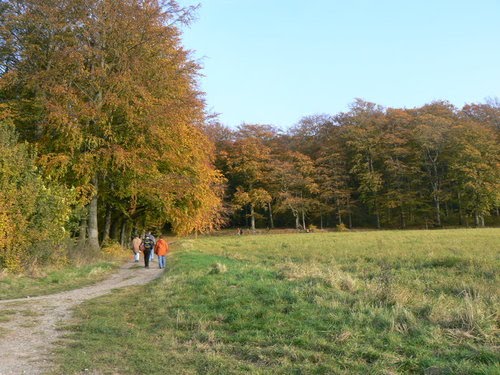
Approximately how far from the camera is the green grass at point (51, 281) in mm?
12145

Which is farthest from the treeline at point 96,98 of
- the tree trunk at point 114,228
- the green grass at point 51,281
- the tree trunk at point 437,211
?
the tree trunk at point 437,211

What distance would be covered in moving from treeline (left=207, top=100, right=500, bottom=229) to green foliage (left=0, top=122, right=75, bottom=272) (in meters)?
45.3

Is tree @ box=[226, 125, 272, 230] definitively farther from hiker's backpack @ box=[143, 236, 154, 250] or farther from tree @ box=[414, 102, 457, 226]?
hiker's backpack @ box=[143, 236, 154, 250]

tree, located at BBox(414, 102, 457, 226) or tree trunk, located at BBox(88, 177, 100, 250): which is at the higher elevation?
tree, located at BBox(414, 102, 457, 226)

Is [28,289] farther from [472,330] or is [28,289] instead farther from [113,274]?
[472,330]

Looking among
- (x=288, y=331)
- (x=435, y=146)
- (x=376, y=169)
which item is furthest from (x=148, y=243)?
(x=376, y=169)

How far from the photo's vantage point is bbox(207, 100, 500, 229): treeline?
203 feet

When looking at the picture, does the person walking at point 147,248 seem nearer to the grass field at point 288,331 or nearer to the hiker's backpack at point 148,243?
the hiker's backpack at point 148,243

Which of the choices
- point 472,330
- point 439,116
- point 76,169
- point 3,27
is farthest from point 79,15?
point 439,116

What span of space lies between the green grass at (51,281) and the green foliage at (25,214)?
2.51 feet

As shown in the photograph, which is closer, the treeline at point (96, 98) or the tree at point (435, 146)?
the treeline at point (96, 98)

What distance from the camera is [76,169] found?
20812 mm

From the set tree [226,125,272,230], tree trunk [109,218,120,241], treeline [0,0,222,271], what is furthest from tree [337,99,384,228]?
treeline [0,0,222,271]

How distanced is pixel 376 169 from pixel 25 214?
6333 centimetres
